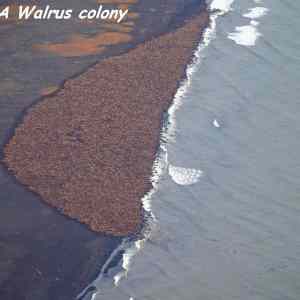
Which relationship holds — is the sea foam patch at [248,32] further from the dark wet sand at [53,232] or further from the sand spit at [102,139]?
the dark wet sand at [53,232]

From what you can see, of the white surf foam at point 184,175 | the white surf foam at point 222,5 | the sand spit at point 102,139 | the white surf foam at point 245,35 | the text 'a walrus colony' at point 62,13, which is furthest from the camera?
the white surf foam at point 222,5

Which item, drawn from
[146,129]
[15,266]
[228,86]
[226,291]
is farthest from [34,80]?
[226,291]

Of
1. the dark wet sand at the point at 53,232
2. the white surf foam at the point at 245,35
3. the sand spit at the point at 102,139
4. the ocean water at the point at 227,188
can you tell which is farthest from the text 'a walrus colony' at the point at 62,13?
the dark wet sand at the point at 53,232

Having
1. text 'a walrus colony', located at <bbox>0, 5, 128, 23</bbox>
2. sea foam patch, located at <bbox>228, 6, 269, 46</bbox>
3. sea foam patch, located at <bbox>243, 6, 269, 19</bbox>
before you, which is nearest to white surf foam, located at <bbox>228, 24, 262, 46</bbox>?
sea foam patch, located at <bbox>228, 6, 269, 46</bbox>

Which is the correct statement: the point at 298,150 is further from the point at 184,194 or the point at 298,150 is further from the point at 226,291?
the point at 226,291

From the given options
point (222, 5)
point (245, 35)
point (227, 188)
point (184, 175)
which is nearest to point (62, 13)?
point (222, 5)

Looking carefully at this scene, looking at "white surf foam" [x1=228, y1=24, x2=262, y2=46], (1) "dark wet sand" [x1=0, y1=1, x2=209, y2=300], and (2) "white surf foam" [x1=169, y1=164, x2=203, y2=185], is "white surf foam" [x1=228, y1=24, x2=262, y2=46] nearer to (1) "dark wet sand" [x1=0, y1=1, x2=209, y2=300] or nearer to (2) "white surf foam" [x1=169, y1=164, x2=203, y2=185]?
(1) "dark wet sand" [x1=0, y1=1, x2=209, y2=300]
